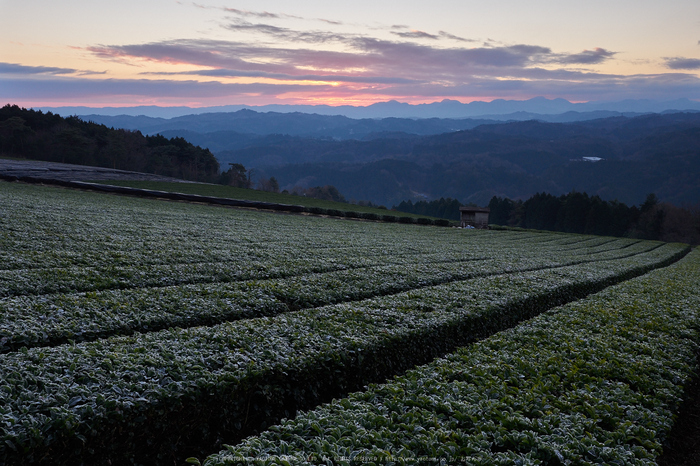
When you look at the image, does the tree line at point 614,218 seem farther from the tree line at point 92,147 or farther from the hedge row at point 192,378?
the hedge row at point 192,378

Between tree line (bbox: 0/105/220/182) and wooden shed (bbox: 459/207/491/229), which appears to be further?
tree line (bbox: 0/105/220/182)

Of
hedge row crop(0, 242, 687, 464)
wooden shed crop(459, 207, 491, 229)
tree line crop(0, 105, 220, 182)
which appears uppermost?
tree line crop(0, 105, 220, 182)

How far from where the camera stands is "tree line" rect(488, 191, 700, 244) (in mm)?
112375

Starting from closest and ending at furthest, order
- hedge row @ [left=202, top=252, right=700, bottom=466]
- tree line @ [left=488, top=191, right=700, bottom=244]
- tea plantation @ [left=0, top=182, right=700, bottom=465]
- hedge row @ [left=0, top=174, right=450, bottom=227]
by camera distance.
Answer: hedge row @ [left=202, top=252, right=700, bottom=466], tea plantation @ [left=0, top=182, right=700, bottom=465], hedge row @ [left=0, top=174, right=450, bottom=227], tree line @ [left=488, top=191, right=700, bottom=244]

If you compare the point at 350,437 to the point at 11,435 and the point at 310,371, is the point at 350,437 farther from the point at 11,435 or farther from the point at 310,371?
the point at 11,435

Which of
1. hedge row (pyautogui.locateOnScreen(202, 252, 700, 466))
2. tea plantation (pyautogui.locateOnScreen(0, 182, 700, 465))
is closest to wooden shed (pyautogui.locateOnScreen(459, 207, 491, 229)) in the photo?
tea plantation (pyautogui.locateOnScreen(0, 182, 700, 465))

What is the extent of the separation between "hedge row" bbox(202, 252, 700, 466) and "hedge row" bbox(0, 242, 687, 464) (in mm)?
1435

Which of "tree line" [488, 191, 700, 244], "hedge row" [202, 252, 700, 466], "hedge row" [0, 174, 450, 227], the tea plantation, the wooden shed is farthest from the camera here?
"tree line" [488, 191, 700, 244]

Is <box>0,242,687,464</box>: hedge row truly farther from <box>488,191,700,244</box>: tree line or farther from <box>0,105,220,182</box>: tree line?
<box>488,191,700,244</box>: tree line

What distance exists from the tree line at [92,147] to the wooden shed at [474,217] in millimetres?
82592

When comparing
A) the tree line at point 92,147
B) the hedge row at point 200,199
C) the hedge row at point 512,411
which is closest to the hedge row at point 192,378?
the hedge row at point 512,411

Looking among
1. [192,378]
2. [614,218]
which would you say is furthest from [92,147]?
[614,218]

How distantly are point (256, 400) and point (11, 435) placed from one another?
3520 millimetres

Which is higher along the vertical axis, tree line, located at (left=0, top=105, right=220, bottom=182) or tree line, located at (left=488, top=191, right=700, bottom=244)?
tree line, located at (left=0, top=105, right=220, bottom=182)
